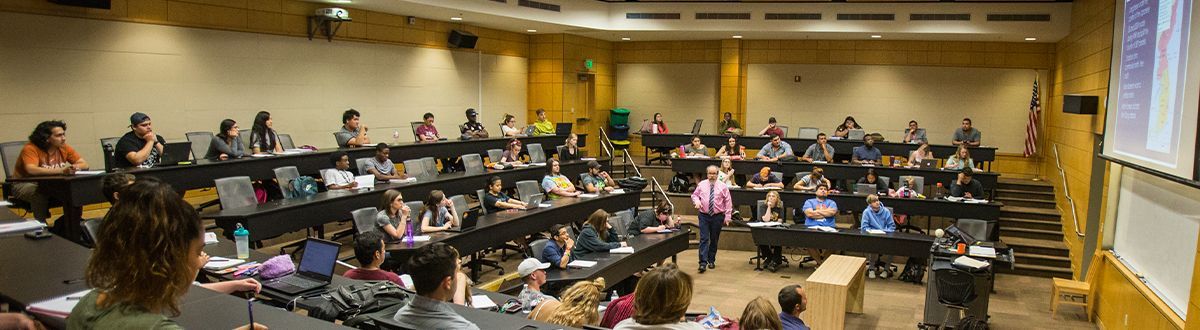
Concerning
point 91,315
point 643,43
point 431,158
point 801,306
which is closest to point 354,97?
point 431,158

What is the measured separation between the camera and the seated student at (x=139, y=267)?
1952 mm

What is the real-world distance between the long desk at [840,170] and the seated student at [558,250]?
6.51m

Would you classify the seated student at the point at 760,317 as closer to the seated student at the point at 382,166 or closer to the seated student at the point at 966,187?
the seated student at the point at 382,166

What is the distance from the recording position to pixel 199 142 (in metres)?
10.1

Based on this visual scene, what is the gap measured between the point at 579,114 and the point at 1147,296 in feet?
41.9

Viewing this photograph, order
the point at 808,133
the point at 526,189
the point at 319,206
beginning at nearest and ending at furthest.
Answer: the point at 319,206
the point at 526,189
the point at 808,133

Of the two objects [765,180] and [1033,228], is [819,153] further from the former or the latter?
[1033,228]

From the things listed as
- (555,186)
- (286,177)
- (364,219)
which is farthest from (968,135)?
(286,177)

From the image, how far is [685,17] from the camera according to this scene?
16625 mm

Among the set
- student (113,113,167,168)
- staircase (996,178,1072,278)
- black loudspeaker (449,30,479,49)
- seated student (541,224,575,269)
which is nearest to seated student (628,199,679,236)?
seated student (541,224,575,269)

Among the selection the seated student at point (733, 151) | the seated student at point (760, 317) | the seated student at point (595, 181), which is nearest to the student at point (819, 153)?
the seated student at point (733, 151)

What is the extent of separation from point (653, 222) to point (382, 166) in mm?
3602

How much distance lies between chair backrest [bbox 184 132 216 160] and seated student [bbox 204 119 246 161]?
65 cm

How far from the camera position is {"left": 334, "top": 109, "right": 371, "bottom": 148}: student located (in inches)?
434
